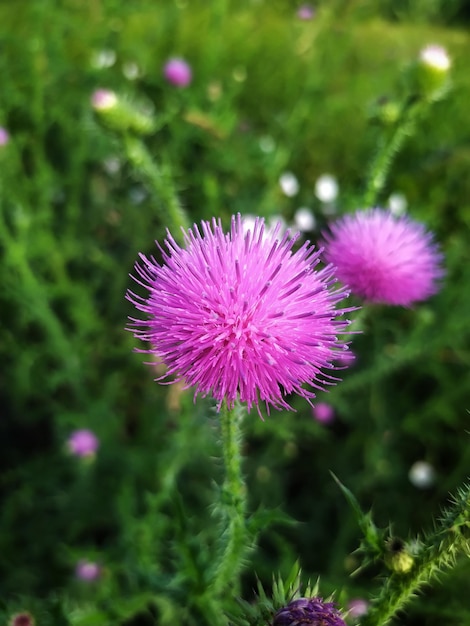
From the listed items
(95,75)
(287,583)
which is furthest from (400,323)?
(287,583)

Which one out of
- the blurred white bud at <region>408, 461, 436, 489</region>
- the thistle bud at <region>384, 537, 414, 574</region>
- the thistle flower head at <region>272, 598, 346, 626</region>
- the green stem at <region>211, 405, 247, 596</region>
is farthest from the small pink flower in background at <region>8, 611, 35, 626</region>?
the blurred white bud at <region>408, 461, 436, 489</region>

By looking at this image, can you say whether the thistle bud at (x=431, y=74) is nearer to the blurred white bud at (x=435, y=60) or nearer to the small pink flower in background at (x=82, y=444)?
the blurred white bud at (x=435, y=60)

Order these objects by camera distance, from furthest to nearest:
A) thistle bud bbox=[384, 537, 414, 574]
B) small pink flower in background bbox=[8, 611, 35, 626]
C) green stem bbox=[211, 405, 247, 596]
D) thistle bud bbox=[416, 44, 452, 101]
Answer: thistle bud bbox=[416, 44, 452, 101] → small pink flower in background bbox=[8, 611, 35, 626] → green stem bbox=[211, 405, 247, 596] → thistle bud bbox=[384, 537, 414, 574]

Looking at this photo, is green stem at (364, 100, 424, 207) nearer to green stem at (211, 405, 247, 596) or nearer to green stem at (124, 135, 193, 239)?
green stem at (124, 135, 193, 239)

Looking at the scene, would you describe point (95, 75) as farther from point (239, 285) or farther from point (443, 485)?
point (443, 485)

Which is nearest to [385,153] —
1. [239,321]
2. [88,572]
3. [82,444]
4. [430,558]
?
[239,321]

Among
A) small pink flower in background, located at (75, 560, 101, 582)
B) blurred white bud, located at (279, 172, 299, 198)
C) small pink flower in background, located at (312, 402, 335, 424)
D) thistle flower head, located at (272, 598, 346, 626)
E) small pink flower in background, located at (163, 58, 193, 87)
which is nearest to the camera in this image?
thistle flower head, located at (272, 598, 346, 626)
